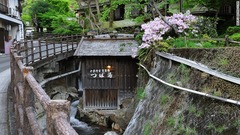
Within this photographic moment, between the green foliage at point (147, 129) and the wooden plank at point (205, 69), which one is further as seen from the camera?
the green foliage at point (147, 129)

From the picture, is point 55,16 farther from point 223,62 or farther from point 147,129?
point 223,62

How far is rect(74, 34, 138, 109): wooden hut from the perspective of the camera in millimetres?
19062

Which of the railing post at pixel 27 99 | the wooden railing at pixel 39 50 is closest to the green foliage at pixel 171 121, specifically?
the railing post at pixel 27 99

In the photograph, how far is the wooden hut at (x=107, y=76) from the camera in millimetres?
19062

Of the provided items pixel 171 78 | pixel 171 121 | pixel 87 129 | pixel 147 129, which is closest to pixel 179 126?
pixel 171 121

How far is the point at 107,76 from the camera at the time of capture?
19.1 m

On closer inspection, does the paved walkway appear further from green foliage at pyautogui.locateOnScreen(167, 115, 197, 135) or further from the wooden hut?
the wooden hut

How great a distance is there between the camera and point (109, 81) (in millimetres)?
19109

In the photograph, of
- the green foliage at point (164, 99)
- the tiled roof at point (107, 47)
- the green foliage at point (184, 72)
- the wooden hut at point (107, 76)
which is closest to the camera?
the green foliage at point (184, 72)

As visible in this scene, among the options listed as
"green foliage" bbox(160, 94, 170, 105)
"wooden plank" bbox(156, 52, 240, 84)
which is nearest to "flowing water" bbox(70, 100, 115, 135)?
"green foliage" bbox(160, 94, 170, 105)

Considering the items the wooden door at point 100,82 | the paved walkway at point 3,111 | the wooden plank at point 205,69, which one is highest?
the wooden plank at point 205,69

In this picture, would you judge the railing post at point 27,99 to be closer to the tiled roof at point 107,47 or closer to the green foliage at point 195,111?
the green foliage at point 195,111

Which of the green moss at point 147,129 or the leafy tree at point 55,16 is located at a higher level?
the leafy tree at point 55,16

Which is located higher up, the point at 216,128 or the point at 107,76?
the point at 216,128
